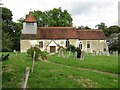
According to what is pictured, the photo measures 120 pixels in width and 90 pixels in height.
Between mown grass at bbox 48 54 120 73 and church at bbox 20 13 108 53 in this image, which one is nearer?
mown grass at bbox 48 54 120 73

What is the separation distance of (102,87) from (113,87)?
0.55 metres

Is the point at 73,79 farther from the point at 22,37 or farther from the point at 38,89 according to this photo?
the point at 22,37

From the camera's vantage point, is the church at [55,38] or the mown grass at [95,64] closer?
the mown grass at [95,64]

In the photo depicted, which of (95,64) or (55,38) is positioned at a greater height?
(55,38)

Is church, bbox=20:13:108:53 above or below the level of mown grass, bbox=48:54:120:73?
above

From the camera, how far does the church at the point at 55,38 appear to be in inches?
2500

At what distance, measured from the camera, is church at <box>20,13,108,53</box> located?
63500mm

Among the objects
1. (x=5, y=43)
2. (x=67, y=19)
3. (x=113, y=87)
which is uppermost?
(x=67, y=19)

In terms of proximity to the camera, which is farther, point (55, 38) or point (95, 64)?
point (55, 38)

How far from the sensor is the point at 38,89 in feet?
A: 42.6

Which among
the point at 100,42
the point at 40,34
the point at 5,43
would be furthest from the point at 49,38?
the point at 5,43

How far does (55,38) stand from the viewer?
63719 mm

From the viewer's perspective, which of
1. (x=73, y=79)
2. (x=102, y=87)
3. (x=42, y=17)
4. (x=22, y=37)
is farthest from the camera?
(x=42, y=17)

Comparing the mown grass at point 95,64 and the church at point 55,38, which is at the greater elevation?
the church at point 55,38
